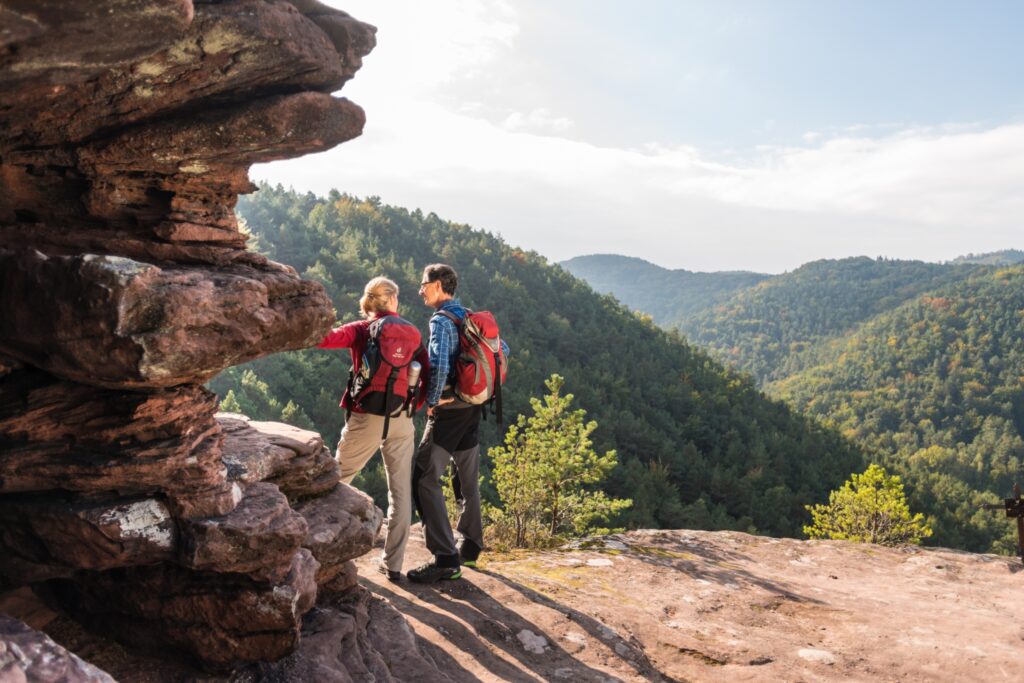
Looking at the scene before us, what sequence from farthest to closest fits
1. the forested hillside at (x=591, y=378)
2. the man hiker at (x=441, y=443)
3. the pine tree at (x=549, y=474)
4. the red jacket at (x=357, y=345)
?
the forested hillside at (x=591, y=378), the pine tree at (x=549, y=474), the man hiker at (x=441, y=443), the red jacket at (x=357, y=345)

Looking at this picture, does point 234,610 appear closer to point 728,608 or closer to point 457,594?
point 457,594

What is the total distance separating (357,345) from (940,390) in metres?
165

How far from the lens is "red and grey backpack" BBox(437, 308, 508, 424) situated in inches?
263

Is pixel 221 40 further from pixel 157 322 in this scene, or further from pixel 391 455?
pixel 391 455

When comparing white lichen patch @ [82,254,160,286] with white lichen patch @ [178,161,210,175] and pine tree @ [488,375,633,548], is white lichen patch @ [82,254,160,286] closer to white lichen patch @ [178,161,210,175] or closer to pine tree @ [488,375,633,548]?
white lichen patch @ [178,161,210,175]

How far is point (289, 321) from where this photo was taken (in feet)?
15.5

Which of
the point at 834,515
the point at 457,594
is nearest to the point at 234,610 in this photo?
the point at 457,594

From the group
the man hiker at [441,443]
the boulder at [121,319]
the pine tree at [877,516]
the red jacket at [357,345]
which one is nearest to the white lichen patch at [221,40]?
the boulder at [121,319]

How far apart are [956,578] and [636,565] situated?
5859mm

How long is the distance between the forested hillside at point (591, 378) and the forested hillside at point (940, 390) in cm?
1676

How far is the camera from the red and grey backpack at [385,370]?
6191mm

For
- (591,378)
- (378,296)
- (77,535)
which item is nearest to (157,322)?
(77,535)

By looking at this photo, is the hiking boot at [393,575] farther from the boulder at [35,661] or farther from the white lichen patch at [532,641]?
the boulder at [35,661]

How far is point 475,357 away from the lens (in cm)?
671
